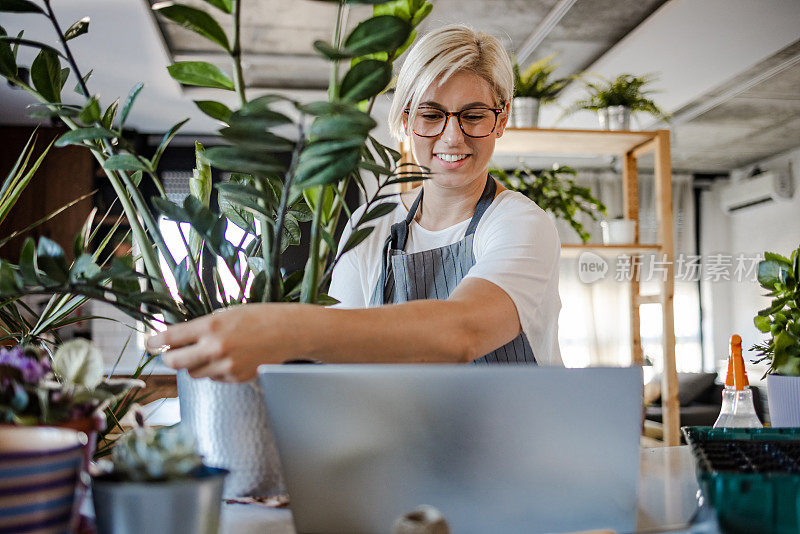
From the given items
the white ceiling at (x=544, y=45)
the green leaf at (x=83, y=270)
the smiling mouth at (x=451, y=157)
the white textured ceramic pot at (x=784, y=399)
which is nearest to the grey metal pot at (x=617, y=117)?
the white ceiling at (x=544, y=45)

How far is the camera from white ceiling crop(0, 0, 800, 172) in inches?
139

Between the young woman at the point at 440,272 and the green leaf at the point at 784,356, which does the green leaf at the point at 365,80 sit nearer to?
the young woman at the point at 440,272

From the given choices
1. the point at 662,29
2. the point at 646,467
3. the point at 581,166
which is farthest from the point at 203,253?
the point at 581,166

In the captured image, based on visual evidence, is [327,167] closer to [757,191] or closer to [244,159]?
[244,159]

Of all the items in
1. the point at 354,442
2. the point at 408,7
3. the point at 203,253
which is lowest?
the point at 354,442

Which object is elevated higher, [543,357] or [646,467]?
[543,357]

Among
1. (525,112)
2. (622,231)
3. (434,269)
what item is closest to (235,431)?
(434,269)

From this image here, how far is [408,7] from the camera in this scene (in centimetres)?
79

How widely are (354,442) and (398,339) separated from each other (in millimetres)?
128

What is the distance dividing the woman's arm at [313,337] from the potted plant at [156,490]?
10cm

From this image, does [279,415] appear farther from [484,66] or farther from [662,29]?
[662,29]

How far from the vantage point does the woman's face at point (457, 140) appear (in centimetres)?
118

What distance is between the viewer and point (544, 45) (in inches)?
160

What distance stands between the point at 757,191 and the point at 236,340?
780 cm
